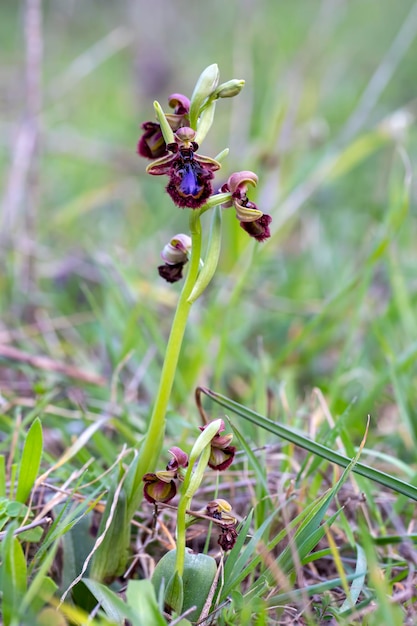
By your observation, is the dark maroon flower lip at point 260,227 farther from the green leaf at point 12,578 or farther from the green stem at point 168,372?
the green leaf at point 12,578

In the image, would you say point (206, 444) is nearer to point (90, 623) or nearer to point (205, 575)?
point (205, 575)

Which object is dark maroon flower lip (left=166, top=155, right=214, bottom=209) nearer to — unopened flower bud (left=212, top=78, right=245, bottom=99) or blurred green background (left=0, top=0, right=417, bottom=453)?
unopened flower bud (left=212, top=78, right=245, bottom=99)

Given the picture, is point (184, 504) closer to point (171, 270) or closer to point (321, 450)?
point (321, 450)

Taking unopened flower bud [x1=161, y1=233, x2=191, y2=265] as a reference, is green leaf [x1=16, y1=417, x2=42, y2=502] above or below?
below

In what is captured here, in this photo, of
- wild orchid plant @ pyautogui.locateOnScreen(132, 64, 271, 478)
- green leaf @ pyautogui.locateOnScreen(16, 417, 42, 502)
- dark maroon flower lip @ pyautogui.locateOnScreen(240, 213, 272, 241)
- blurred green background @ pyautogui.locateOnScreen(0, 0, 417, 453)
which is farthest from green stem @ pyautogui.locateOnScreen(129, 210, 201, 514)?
blurred green background @ pyautogui.locateOnScreen(0, 0, 417, 453)

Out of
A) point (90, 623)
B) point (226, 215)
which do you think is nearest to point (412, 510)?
point (90, 623)

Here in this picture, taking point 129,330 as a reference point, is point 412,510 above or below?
below
